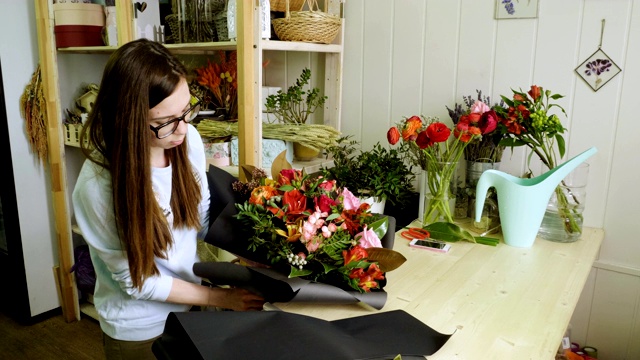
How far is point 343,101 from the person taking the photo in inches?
88.9

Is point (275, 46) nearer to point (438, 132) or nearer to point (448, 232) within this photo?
point (438, 132)

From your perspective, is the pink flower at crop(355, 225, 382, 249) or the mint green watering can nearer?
the pink flower at crop(355, 225, 382, 249)

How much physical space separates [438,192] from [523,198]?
0.28m

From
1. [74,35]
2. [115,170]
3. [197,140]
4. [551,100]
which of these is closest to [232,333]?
[115,170]

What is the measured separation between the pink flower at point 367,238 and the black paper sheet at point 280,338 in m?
0.18

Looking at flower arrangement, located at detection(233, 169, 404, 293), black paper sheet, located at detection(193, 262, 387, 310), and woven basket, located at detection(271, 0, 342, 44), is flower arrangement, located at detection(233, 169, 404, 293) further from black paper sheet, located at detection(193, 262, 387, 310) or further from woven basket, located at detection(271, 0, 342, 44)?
woven basket, located at detection(271, 0, 342, 44)

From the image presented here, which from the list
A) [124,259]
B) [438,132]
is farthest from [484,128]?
[124,259]

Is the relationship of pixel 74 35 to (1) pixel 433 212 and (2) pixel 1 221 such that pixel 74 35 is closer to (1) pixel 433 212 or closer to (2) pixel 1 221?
(2) pixel 1 221

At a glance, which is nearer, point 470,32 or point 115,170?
point 115,170

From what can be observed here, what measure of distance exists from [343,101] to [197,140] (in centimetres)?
91

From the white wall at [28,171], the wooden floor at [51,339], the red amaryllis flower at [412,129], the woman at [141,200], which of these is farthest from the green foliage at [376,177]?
the white wall at [28,171]

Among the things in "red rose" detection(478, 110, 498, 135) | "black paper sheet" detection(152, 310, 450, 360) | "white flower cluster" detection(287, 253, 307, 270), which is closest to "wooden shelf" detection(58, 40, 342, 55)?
"red rose" detection(478, 110, 498, 135)

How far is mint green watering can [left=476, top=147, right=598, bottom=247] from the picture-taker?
1.51 m

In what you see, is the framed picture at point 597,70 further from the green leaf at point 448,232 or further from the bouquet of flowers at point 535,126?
the green leaf at point 448,232
